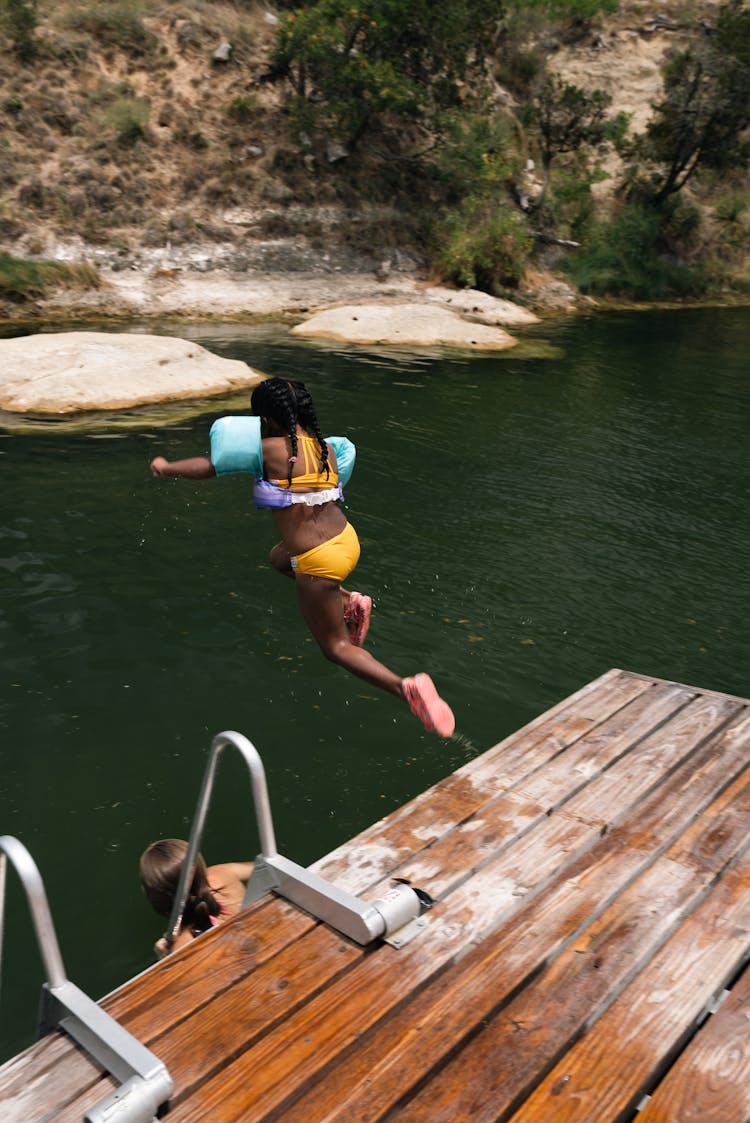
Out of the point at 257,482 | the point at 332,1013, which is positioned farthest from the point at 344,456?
the point at 332,1013

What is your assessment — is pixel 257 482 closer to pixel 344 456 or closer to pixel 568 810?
pixel 344 456

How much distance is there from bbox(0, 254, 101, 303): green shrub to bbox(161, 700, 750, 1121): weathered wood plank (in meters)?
22.4

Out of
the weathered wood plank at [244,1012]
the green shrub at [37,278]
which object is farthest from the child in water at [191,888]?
the green shrub at [37,278]

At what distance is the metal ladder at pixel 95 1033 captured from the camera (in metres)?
2.72

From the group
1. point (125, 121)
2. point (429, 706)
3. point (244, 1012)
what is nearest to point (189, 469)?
point (429, 706)

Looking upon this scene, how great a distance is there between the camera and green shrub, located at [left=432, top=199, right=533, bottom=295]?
3045cm

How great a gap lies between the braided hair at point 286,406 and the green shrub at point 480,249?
86.9 feet

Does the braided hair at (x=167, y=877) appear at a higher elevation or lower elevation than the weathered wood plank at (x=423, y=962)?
lower

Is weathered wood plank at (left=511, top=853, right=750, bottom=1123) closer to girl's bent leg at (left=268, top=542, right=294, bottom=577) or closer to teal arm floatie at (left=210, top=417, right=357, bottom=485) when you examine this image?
girl's bent leg at (left=268, top=542, right=294, bottom=577)

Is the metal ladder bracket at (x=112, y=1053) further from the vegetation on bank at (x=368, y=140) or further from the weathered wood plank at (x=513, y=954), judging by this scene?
the vegetation on bank at (x=368, y=140)

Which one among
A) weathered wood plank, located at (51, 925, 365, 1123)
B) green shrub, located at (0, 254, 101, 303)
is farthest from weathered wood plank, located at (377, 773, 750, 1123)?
green shrub, located at (0, 254, 101, 303)

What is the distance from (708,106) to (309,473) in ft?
119

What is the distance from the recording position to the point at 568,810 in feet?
15.4

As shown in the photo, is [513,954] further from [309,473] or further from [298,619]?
[298,619]
